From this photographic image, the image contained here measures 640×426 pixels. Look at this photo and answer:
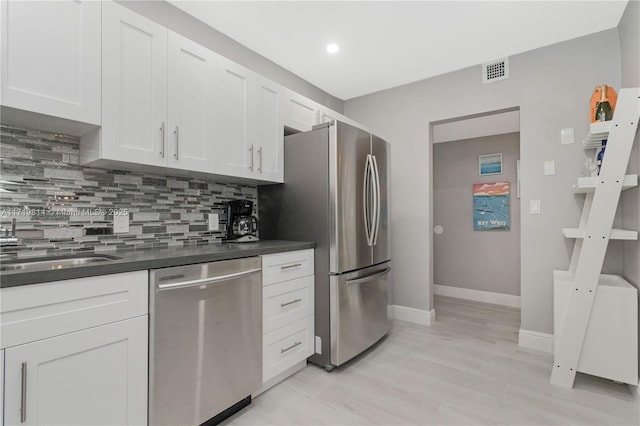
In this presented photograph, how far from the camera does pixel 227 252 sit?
1.70 meters

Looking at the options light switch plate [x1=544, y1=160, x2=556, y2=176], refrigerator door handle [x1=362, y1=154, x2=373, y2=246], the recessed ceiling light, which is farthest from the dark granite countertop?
light switch plate [x1=544, y1=160, x2=556, y2=176]

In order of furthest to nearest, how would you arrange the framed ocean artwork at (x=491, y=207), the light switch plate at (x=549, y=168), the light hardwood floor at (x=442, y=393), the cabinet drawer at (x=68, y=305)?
1. the framed ocean artwork at (x=491, y=207)
2. the light switch plate at (x=549, y=168)
3. the light hardwood floor at (x=442, y=393)
4. the cabinet drawer at (x=68, y=305)

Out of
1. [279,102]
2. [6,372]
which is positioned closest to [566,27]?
[279,102]

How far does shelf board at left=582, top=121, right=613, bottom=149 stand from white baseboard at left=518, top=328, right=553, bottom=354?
1.59 meters

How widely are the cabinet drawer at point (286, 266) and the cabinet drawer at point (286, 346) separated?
332mm

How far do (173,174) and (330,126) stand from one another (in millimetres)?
1150

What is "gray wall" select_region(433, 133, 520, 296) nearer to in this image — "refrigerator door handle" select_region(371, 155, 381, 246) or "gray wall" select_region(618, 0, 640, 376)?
"gray wall" select_region(618, 0, 640, 376)

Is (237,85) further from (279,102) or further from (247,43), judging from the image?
(247,43)

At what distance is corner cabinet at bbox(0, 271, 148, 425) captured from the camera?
1.04 meters

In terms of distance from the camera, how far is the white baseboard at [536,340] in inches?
102

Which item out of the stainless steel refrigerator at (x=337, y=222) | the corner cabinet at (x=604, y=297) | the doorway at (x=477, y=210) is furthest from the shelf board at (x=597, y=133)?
the doorway at (x=477, y=210)

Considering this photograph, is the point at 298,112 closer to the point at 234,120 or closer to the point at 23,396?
the point at 234,120

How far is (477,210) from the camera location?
444cm

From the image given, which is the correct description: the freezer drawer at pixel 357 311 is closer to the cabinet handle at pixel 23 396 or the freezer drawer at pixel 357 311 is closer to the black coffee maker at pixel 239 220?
the black coffee maker at pixel 239 220
